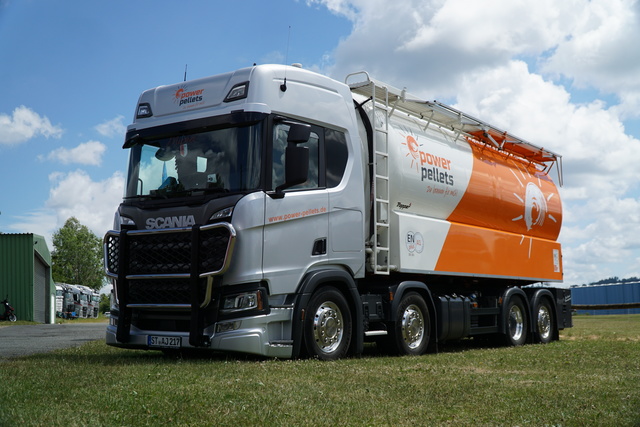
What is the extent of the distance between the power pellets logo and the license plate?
124 inches

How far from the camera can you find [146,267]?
9.45 meters

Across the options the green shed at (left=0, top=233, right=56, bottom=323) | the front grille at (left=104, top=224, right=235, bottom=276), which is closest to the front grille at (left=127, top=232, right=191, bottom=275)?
the front grille at (left=104, top=224, right=235, bottom=276)

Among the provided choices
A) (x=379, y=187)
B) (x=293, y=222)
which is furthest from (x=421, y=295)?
(x=293, y=222)

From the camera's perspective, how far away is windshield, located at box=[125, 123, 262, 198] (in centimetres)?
916

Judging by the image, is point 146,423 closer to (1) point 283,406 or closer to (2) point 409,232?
(1) point 283,406

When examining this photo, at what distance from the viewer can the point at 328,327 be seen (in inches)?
393

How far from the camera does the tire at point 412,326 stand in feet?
37.0

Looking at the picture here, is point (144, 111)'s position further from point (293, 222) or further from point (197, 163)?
point (293, 222)

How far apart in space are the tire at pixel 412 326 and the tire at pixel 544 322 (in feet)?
16.2

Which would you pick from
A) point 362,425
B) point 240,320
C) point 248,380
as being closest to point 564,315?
point 240,320

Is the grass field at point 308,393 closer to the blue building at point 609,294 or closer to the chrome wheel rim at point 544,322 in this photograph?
the chrome wheel rim at point 544,322

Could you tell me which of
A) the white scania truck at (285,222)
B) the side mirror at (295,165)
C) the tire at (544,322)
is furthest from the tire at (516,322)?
the side mirror at (295,165)

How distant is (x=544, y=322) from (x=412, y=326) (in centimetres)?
603

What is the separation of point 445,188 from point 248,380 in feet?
22.5
